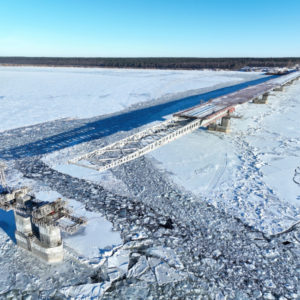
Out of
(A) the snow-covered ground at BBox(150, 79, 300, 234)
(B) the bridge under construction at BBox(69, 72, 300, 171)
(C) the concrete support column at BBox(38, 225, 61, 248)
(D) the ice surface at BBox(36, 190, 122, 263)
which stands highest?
(B) the bridge under construction at BBox(69, 72, 300, 171)

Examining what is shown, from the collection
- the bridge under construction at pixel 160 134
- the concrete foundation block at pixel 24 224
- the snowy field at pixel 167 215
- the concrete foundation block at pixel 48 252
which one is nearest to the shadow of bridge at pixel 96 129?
the snowy field at pixel 167 215

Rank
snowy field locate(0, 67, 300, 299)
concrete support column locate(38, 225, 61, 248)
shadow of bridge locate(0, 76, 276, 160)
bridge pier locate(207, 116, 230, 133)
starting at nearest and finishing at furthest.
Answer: snowy field locate(0, 67, 300, 299) → concrete support column locate(38, 225, 61, 248) → shadow of bridge locate(0, 76, 276, 160) → bridge pier locate(207, 116, 230, 133)

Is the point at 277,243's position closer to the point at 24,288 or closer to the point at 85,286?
the point at 85,286

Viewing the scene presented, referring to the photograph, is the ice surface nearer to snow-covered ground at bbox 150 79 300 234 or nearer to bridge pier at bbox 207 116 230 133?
snow-covered ground at bbox 150 79 300 234

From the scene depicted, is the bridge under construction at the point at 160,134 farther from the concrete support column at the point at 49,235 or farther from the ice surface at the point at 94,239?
the concrete support column at the point at 49,235

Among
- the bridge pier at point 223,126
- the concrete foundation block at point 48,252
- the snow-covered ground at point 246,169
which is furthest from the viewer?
the bridge pier at point 223,126

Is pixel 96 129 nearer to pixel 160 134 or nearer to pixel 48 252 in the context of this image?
pixel 160 134

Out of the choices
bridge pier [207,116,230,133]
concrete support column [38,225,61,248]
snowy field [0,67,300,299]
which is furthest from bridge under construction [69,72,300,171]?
concrete support column [38,225,61,248]

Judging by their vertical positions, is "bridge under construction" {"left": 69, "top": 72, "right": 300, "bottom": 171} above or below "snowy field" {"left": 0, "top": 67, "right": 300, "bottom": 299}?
above

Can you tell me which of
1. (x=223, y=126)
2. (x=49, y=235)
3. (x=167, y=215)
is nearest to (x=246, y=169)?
(x=167, y=215)
